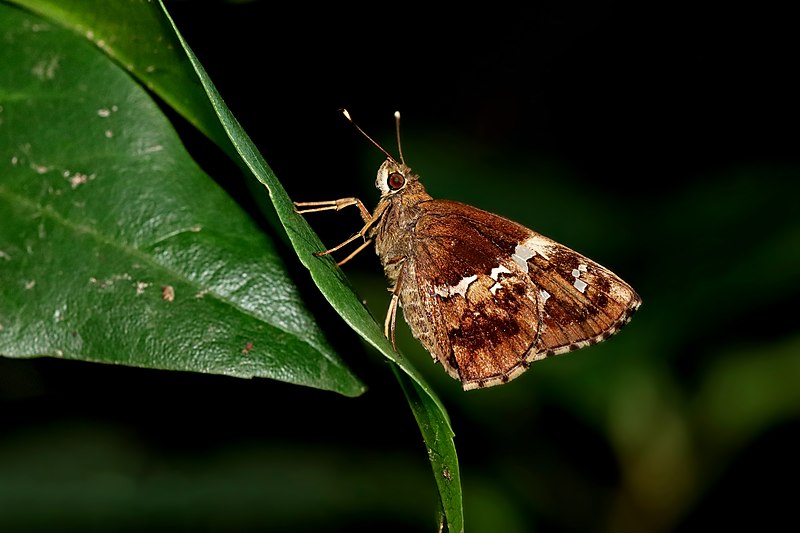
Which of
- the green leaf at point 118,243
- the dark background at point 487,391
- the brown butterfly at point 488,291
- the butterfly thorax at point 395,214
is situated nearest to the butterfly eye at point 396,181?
the butterfly thorax at point 395,214

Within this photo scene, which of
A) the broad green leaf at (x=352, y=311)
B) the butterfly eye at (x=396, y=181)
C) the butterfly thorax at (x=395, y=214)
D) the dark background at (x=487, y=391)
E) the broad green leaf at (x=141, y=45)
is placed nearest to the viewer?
→ the broad green leaf at (x=352, y=311)

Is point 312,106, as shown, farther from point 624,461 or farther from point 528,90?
point 624,461

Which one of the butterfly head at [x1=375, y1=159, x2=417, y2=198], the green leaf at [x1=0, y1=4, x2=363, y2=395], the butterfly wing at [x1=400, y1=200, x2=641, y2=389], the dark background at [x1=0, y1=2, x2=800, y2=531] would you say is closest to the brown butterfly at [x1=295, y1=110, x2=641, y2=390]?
the butterfly wing at [x1=400, y1=200, x2=641, y2=389]

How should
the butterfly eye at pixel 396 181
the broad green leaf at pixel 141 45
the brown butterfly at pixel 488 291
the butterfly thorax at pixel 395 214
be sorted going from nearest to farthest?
the broad green leaf at pixel 141 45, the brown butterfly at pixel 488 291, the butterfly thorax at pixel 395 214, the butterfly eye at pixel 396 181

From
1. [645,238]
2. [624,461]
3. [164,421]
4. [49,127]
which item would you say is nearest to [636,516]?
[624,461]

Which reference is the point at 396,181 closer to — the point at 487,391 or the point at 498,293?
the point at 498,293

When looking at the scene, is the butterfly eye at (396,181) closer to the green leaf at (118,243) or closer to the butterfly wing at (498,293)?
the butterfly wing at (498,293)
